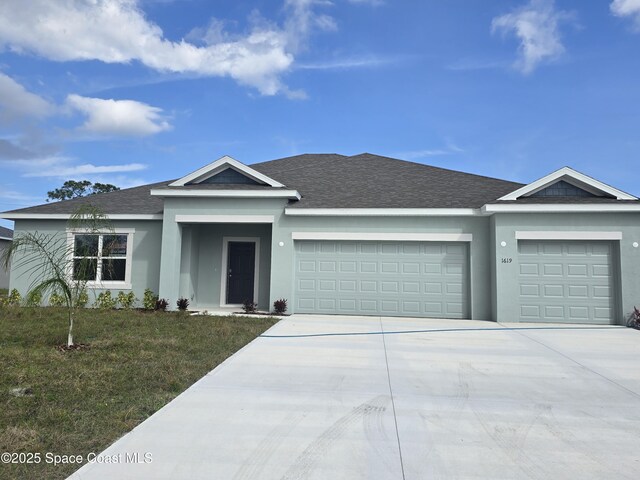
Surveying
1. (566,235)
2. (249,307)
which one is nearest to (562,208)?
(566,235)

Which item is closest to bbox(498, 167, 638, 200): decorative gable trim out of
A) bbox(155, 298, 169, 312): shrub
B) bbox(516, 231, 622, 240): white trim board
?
bbox(516, 231, 622, 240): white trim board

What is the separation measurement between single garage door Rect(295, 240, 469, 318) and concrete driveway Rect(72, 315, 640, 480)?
13.9 feet

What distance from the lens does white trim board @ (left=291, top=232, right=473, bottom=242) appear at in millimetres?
12086

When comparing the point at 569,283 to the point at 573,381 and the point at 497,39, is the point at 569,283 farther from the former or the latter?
the point at 497,39

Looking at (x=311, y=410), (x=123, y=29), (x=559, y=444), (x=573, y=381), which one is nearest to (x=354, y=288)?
(x=573, y=381)

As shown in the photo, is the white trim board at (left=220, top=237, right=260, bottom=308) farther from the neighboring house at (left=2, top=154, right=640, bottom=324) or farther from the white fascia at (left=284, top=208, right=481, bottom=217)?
the white fascia at (left=284, top=208, right=481, bottom=217)

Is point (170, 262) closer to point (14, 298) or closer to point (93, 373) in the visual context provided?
point (14, 298)

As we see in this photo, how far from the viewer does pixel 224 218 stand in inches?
501

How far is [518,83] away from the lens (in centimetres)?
1514

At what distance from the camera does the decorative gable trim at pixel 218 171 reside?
13031 mm

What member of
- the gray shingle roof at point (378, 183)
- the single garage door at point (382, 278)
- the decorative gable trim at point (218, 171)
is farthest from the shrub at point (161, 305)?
the gray shingle roof at point (378, 183)

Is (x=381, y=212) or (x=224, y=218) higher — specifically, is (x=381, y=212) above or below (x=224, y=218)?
above

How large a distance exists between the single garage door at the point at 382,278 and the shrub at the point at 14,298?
9544mm

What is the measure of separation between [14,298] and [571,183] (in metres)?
18.7
